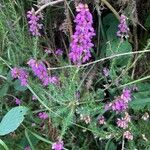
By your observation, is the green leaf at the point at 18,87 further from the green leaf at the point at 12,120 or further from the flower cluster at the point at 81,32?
the flower cluster at the point at 81,32

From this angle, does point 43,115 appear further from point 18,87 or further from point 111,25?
point 111,25

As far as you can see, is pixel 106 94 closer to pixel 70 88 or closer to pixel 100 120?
pixel 100 120

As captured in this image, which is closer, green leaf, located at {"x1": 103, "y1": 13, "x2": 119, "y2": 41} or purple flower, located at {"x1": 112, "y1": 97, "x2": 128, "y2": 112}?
purple flower, located at {"x1": 112, "y1": 97, "x2": 128, "y2": 112}

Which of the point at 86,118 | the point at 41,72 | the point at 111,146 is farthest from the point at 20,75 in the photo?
the point at 111,146

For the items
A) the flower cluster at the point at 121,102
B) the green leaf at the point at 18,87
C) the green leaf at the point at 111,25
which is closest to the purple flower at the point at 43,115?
the green leaf at the point at 18,87

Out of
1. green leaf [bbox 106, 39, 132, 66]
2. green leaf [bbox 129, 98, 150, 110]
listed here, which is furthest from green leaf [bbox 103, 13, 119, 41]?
green leaf [bbox 129, 98, 150, 110]

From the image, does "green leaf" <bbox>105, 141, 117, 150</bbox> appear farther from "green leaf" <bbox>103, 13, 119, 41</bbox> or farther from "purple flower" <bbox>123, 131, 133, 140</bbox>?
"green leaf" <bbox>103, 13, 119, 41</bbox>
